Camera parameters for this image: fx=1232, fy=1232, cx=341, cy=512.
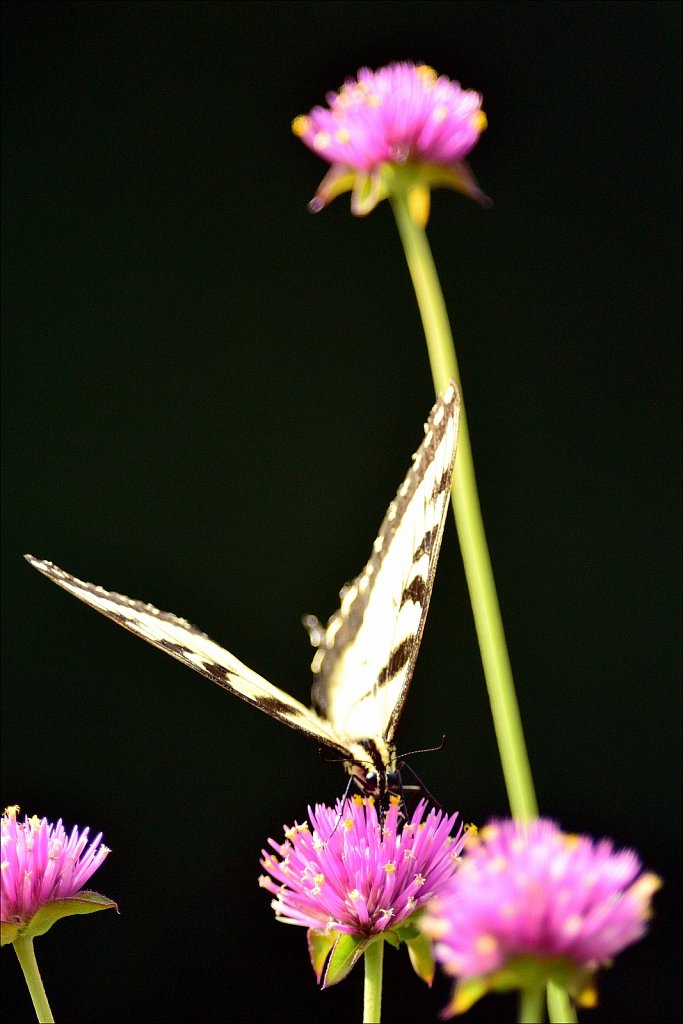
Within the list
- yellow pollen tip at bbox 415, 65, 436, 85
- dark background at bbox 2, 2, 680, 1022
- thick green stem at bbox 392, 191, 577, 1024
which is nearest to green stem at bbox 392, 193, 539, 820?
thick green stem at bbox 392, 191, 577, 1024

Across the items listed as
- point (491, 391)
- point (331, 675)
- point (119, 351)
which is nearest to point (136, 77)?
point (119, 351)

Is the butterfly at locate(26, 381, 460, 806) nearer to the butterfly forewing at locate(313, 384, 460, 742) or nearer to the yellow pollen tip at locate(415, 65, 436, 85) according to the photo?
the butterfly forewing at locate(313, 384, 460, 742)

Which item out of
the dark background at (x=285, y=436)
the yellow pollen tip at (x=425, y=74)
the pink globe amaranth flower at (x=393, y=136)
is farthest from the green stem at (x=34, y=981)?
the dark background at (x=285, y=436)

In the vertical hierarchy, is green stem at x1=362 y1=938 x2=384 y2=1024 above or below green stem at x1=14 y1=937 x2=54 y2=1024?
above

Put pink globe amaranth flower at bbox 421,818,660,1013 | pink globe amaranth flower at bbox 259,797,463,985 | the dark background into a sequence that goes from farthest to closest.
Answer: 1. the dark background
2. pink globe amaranth flower at bbox 259,797,463,985
3. pink globe amaranth flower at bbox 421,818,660,1013

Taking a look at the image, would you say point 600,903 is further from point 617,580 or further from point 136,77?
point 136,77

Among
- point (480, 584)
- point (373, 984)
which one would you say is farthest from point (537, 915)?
point (480, 584)
